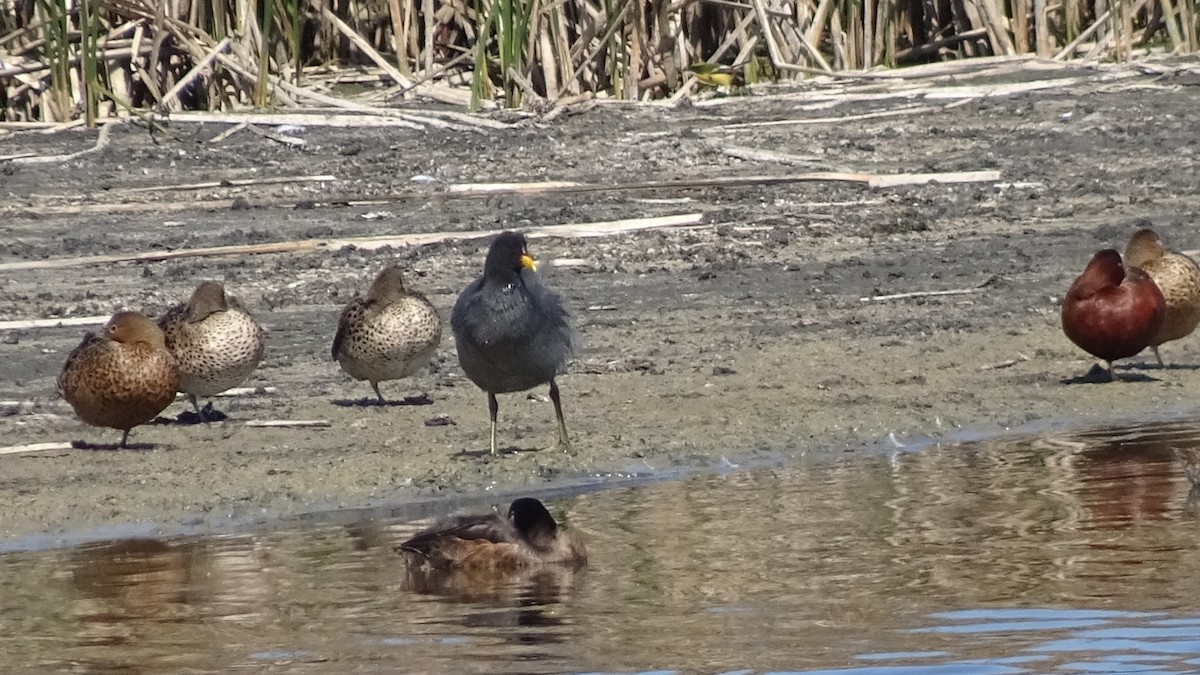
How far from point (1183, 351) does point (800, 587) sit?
490 cm

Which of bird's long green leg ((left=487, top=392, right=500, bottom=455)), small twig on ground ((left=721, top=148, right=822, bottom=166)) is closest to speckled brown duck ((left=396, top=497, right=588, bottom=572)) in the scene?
bird's long green leg ((left=487, top=392, right=500, bottom=455))

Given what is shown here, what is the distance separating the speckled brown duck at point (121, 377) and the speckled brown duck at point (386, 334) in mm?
896

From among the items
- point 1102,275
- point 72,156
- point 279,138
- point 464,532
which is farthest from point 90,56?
point 464,532

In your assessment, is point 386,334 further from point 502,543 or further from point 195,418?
point 502,543

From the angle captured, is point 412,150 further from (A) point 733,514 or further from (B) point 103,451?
(A) point 733,514

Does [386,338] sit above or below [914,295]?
above

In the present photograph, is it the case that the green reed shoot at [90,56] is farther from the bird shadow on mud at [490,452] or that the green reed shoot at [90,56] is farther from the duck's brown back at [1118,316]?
the duck's brown back at [1118,316]

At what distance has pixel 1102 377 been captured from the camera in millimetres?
9961

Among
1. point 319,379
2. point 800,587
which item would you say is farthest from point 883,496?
point 319,379

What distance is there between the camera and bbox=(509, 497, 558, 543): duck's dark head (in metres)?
6.80

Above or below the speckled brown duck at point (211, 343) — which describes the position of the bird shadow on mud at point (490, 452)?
below

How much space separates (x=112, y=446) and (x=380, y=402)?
4.26ft

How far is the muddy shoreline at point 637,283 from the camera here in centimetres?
855

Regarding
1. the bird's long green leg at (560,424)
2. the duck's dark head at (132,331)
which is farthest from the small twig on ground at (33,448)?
the bird's long green leg at (560,424)
